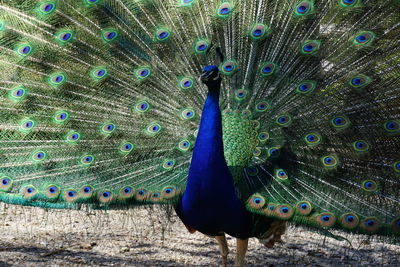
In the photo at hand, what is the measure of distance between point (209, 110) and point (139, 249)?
1964mm

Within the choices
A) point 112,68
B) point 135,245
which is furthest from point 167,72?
point 135,245

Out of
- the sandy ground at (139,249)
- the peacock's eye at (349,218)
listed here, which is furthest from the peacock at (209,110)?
the sandy ground at (139,249)

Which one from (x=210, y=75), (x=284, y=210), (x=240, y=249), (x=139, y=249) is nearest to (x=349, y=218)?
(x=284, y=210)

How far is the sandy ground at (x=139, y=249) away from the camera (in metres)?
3.91

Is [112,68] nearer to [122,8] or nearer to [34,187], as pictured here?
[122,8]

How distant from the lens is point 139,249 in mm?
4195

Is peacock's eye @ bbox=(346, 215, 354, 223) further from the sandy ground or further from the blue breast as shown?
the sandy ground

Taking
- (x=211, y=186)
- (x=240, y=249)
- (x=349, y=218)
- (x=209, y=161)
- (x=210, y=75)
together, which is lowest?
(x=240, y=249)

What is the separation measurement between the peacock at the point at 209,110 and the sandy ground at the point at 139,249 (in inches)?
33.5

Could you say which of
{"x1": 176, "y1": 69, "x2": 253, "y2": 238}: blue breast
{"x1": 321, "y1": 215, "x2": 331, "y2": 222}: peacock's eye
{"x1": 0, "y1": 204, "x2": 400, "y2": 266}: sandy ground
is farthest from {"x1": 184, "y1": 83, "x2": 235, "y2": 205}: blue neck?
{"x1": 0, "y1": 204, "x2": 400, "y2": 266}: sandy ground

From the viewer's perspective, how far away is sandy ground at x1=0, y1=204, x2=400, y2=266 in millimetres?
3910

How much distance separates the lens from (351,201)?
8.76 feet

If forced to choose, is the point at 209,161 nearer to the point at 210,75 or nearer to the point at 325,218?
the point at 210,75

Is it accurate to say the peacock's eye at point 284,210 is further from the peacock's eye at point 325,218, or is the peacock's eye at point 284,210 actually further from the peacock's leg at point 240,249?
the peacock's leg at point 240,249
